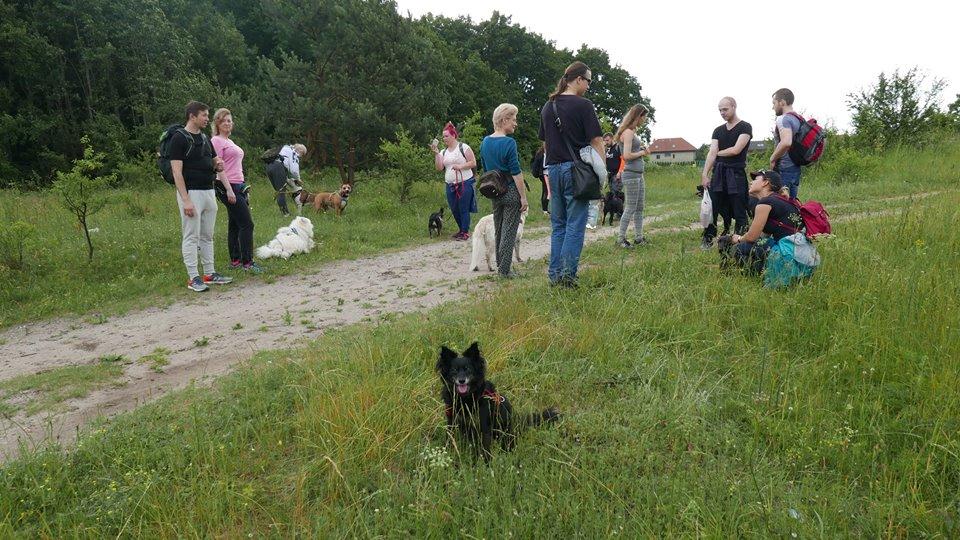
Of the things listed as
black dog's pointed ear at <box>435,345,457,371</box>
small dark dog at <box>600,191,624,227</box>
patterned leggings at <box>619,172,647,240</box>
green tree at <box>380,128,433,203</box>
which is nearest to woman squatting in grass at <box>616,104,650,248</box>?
patterned leggings at <box>619,172,647,240</box>

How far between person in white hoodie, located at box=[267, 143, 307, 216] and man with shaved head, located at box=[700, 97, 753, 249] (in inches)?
358

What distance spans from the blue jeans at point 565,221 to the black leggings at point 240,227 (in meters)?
4.46

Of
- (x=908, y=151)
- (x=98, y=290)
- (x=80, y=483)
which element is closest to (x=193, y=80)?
(x=98, y=290)

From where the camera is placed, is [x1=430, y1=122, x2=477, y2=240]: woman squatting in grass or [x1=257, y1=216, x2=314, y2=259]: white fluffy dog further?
[x1=430, y1=122, x2=477, y2=240]: woman squatting in grass

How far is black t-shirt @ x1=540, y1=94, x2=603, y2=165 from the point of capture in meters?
4.64

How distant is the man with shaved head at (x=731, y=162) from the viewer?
617cm

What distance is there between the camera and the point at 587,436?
278 cm

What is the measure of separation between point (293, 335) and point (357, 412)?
2218mm

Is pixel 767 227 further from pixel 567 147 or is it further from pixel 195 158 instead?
pixel 195 158

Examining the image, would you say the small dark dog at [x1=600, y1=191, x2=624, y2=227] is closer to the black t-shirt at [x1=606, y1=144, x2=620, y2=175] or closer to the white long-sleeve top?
the black t-shirt at [x1=606, y1=144, x2=620, y2=175]

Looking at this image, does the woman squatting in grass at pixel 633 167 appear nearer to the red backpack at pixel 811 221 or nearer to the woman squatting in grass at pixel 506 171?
the woman squatting in grass at pixel 506 171

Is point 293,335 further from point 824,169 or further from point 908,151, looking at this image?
point 908,151

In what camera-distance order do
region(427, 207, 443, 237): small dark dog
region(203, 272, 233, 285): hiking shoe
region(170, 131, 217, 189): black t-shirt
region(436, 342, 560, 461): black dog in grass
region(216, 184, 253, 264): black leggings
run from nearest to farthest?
region(436, 342, 560, 461): black dog in grass, region(170, 131, 217, 189): black t-shirt, region(203, 272, 233, 285): hiking shoe, region(216, 184, 253, 264): black leggings, region(427, 207, 443, 237): small dark dog

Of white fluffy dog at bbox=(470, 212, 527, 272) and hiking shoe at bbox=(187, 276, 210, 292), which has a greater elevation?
white fluffy dog at bbox=(470, 212, 527, 272)
